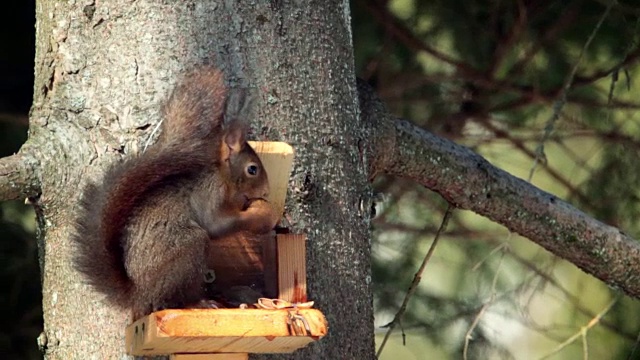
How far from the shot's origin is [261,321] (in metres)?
1.38

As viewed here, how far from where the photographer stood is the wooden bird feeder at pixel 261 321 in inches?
53.7

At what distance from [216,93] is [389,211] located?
3.95 ft

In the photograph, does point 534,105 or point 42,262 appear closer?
point 42,262

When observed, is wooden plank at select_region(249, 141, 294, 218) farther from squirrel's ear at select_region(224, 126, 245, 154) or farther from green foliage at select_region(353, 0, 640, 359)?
green foliage at select_region(353, 0, 640, 359)

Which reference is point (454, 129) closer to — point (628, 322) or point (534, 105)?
point (534, 105)

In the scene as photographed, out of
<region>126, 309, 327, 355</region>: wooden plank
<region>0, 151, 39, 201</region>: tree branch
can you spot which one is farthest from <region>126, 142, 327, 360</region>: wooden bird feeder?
<region>0, 151, 39, 201</region>: tree branch

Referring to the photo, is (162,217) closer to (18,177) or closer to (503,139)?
(18,177)

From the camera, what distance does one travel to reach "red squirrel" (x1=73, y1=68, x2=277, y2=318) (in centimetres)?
148

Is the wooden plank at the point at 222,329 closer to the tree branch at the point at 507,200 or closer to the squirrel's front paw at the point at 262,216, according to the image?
the squirrel's front paw at the point at 262,216

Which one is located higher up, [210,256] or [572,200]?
[572,200]

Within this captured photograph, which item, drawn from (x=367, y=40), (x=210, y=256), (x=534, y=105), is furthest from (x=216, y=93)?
(x=534, y=105)

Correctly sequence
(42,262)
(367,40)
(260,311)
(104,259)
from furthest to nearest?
(367,40) < (42,262) < (104,259) < (260,311)

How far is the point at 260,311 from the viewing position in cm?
139

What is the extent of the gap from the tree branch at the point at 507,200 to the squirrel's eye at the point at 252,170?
0.29 metres
